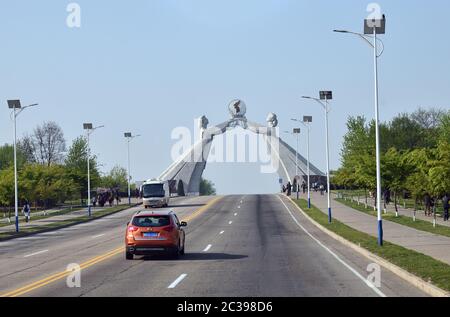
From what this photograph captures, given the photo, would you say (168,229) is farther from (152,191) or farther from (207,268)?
(152,191)

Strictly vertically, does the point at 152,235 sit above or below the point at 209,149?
below

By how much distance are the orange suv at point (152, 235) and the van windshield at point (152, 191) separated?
44806 millimetres

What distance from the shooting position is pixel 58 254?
31234mm

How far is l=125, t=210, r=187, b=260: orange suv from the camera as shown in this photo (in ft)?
86.2

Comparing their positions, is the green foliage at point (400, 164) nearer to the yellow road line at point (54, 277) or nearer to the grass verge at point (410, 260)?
the grass verge at point (410, 260)

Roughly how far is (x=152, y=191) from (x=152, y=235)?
Result: 4578cm

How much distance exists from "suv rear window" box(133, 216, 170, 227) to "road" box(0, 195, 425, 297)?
1196mm

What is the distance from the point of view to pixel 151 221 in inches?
1053

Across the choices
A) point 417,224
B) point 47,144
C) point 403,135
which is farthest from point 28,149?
point 417,224

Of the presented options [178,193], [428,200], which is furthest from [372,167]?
[178,193]

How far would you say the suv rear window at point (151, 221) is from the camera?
87.4 ft

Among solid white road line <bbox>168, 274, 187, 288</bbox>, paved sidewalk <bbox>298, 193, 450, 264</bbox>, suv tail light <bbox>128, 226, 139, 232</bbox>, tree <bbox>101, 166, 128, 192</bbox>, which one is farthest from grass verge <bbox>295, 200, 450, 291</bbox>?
tree <bbox>101, 166, 128, 192</bbox>

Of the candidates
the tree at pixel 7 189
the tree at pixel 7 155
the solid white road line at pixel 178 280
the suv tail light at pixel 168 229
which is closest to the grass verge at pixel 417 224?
the suv tail light at pixel 168 229

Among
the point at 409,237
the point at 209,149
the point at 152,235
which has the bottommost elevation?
the point at 409,237
